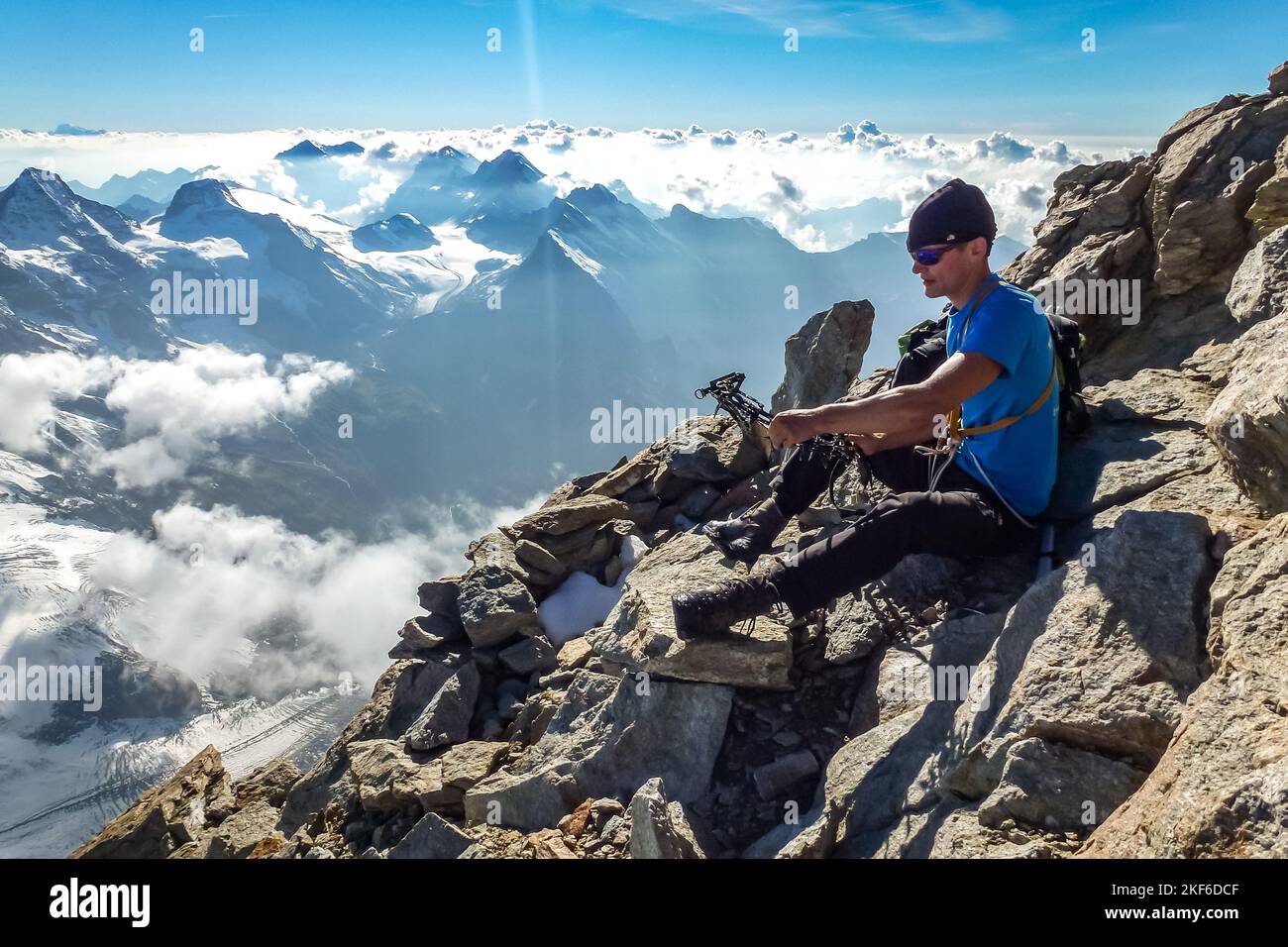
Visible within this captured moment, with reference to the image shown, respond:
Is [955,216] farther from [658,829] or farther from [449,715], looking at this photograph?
[449,715]

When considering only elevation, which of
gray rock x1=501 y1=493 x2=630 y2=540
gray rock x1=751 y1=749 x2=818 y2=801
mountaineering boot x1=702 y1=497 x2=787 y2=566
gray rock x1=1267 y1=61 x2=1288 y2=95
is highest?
gray rock x1=1267 y1=61 x2=1288 y2=95

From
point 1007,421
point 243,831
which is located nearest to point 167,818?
point 243,831

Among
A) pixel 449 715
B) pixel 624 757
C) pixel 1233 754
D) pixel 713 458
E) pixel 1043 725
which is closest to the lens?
pixel 1233 754

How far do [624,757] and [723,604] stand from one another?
251 centimetres

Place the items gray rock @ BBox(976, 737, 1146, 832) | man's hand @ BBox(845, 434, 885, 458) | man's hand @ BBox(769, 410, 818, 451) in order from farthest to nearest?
man's hand @ BBox(845, 434, 885, 458) → man's hand @ BBox(769, 410, 818, 451) → gray rock @ BBox(976, 737, 1146, 832)

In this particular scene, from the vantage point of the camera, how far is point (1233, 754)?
4.14m

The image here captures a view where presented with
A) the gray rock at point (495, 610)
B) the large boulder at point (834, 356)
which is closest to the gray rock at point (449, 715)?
the gray rock at point (495, 610)

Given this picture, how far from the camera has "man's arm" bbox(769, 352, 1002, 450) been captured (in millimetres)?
6781

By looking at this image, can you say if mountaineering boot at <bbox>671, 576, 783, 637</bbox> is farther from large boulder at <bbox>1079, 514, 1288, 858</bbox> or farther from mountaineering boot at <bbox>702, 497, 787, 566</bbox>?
large boulder at <bbox>1079, 514, 1288, 858</bbox>

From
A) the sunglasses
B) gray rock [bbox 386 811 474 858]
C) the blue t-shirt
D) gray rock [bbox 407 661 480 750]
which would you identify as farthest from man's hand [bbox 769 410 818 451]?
gray rock [bbox 407 661 480 750]

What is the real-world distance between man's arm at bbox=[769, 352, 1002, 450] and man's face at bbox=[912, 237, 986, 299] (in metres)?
1.01

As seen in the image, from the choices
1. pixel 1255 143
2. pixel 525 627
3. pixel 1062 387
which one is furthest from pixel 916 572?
pixel 1255 143

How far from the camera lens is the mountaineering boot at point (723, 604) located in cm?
817
